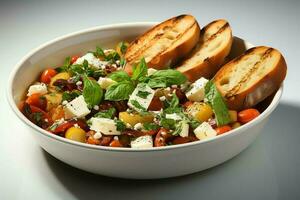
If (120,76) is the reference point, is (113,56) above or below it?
below

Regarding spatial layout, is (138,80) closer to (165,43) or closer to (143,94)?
(143,94)

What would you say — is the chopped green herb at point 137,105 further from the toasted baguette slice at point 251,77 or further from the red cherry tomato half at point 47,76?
the red cherry tomato half at point 47,76

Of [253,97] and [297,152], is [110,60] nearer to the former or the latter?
[253,97]

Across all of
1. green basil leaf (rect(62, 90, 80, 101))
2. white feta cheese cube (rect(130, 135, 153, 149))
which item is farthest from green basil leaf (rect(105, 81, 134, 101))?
white feta cheese cube (rect(130, 135, 153, 149))

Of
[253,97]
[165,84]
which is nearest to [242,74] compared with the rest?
[253,97]

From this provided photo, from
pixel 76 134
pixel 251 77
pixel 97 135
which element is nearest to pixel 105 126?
pixel 97 135

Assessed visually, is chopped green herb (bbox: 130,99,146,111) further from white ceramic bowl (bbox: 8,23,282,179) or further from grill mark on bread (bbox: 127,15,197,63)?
grill mark on bread (bbox: 127,15,197,63)
